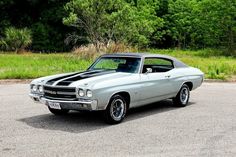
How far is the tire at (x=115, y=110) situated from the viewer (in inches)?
328

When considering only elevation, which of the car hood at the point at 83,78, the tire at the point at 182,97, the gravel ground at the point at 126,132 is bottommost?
the gravel ground at the point at 126,132

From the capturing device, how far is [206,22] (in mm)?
37062

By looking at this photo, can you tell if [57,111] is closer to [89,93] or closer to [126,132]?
[89,93]

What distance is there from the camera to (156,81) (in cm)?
943

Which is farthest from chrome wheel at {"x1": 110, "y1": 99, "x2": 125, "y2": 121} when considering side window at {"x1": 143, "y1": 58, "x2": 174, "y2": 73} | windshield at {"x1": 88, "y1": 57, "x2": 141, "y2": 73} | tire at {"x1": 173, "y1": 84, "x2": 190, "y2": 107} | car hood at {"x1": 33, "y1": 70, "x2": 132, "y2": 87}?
tire at {"x1": 173, "y1": 84, "x2": 190, "y2": 107}

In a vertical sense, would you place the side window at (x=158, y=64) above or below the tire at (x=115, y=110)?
above

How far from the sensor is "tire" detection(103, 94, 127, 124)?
27.3ft

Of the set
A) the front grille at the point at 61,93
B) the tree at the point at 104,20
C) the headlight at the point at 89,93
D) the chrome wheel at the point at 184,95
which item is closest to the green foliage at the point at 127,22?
the tree at the point at 104,20

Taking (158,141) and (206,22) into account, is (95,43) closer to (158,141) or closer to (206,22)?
(206,22)

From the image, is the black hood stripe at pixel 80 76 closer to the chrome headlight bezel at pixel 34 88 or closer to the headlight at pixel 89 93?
the headlight at pixel 89 93

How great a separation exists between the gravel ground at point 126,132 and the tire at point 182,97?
0.53ft

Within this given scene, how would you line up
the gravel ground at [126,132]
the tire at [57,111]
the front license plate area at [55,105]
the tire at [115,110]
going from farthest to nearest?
1. the tire at [57,111]
2. the tire at [115,110]
3. the front license plate area at [55,105]
4. the gravel ground at [126,132]

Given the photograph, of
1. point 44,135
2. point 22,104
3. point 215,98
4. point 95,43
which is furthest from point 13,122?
point 95,43

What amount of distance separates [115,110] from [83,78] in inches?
34.9
